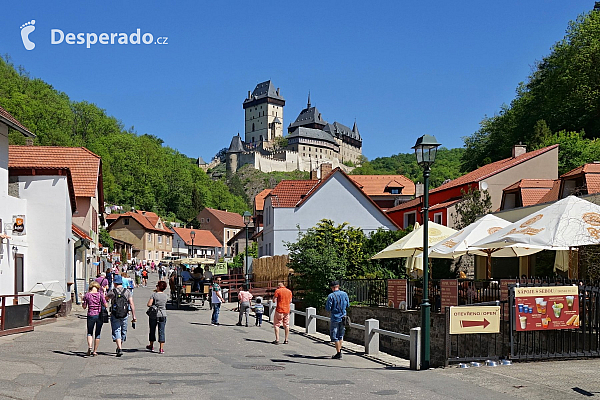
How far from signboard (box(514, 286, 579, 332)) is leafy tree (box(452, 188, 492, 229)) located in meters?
26.4

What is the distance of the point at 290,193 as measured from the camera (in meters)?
49.6

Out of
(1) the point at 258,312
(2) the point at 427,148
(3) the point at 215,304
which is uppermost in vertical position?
(2) the point at 427,148

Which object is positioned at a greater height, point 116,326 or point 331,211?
point 331,211

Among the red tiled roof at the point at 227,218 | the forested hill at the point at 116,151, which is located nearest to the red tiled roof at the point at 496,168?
the forested hill at the point at 116,151

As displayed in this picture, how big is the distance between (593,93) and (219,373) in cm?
5905

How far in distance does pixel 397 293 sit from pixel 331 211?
26697 millimetres

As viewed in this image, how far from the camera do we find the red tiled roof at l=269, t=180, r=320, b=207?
1918 inches

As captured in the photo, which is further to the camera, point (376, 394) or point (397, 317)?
point (397, 317)

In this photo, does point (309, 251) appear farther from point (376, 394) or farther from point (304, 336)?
point (376, 394)

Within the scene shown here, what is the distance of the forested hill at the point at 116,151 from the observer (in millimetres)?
81125

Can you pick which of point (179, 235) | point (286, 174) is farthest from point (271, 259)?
point (286, 174)

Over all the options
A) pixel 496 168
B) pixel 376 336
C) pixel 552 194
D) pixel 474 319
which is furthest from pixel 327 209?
pixel 474 319

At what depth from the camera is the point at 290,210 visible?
159 ft

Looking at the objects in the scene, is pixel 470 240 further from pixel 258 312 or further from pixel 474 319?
pixel 258 312
